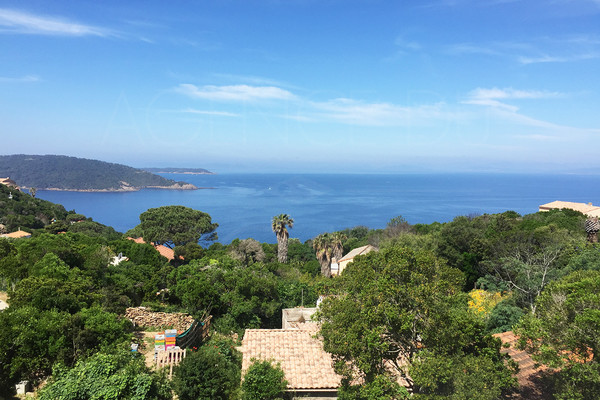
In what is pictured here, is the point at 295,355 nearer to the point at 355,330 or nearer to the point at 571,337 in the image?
the point at 355,330

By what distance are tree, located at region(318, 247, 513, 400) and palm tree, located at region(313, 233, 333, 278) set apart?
88.4 ft

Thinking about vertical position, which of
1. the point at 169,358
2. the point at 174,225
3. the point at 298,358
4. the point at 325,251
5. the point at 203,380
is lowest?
the point at 325,251

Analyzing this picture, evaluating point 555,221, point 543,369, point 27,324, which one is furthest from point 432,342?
point 555,221

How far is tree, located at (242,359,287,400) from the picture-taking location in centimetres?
1062

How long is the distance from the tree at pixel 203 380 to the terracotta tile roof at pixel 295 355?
3.95 ft

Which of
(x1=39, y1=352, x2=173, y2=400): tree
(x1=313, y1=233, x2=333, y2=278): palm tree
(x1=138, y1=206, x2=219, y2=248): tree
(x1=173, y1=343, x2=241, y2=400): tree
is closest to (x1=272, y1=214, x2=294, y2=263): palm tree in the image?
(x1=313, y1=233, x2=333, y2=278): palm tree

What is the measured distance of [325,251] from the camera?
3694 cm

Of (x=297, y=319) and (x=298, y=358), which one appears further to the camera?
(x=297, y=319)

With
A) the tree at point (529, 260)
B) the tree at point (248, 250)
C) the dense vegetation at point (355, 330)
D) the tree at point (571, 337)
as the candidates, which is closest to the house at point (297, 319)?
the dense vegetation at point (355, 330)

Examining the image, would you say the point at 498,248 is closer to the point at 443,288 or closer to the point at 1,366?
the point at 443,288

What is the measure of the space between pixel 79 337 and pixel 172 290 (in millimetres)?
8317

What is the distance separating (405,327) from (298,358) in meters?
5.83

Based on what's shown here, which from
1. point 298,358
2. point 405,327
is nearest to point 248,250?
point 298,358

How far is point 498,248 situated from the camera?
26.7m
